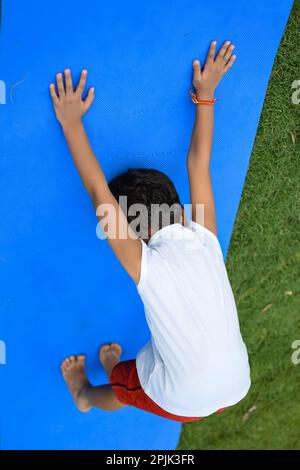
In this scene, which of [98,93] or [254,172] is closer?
[98,93]

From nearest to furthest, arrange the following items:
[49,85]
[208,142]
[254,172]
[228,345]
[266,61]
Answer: [228,345]
[49,85]
[208,142]
[266,61]
[254,172]

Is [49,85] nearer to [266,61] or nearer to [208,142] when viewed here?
[208,142]

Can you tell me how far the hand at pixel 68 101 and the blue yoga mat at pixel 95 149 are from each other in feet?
0.11

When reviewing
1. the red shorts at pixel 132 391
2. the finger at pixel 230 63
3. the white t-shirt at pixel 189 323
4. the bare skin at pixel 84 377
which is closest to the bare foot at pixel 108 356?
the bare skin at pixel 84 377

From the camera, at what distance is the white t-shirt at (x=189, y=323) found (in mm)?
1380

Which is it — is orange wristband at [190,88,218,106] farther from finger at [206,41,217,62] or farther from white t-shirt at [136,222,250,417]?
white t-shirt at [136,222,250,417]

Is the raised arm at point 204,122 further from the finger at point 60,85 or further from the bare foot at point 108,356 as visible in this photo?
the bare foot at point 108,356

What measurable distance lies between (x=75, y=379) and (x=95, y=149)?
941 mm

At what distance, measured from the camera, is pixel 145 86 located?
167 cm

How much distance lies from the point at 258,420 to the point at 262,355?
1.10ft

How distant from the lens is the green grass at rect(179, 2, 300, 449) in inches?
73.7

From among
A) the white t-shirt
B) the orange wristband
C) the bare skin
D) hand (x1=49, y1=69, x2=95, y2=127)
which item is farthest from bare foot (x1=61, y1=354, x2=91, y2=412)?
the orange wristband
